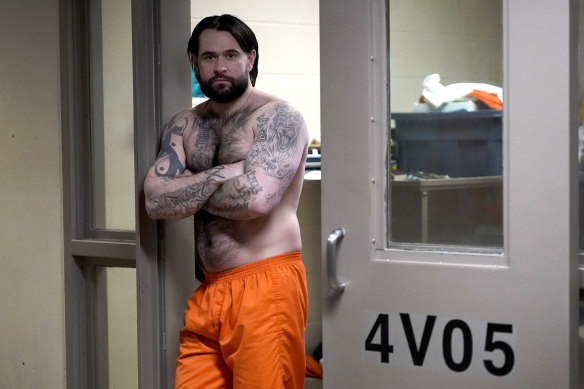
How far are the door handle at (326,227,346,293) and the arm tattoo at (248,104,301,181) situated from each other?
0.30 metres

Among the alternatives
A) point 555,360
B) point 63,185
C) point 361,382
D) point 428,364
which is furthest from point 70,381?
point 555,360

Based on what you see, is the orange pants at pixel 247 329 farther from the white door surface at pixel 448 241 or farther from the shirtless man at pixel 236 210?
the white door surface at pixel 448 241

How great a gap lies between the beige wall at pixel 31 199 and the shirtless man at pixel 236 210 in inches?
25.8

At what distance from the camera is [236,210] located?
196cm

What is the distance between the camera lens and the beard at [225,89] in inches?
84.9

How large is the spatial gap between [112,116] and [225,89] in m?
0.61

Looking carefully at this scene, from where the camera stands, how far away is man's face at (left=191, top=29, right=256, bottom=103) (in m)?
2.14

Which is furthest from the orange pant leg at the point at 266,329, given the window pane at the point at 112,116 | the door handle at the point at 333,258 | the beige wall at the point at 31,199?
the beige wall at the point at 31,199

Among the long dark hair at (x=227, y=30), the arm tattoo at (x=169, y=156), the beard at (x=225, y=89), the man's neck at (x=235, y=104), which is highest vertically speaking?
the long dark hair at (x=227, y=30)

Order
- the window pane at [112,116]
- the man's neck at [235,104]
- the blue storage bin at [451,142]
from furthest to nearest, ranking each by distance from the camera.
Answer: the window pane at [112,116]
the man's neck at [235,104]
the blue storage bin at [451,142]

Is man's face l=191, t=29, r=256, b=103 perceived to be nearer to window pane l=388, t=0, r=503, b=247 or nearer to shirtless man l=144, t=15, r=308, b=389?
shirtless man l=144, t=15, r=308, b=389

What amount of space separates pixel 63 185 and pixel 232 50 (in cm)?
86

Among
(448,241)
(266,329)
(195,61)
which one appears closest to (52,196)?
(195,61)

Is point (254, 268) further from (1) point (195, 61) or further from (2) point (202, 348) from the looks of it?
(1) point (195, 61)
